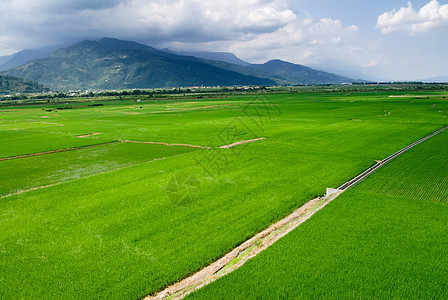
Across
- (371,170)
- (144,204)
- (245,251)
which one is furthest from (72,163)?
(371,170)

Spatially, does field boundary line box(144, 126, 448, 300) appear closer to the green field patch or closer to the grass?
the grass

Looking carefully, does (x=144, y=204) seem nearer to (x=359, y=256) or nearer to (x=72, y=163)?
(x=359, y=256)

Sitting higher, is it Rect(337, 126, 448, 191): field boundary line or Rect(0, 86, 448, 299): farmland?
Rect(337, 126, 448, 191): field boundary line

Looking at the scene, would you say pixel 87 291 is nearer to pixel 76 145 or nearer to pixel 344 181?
pixel 344 181

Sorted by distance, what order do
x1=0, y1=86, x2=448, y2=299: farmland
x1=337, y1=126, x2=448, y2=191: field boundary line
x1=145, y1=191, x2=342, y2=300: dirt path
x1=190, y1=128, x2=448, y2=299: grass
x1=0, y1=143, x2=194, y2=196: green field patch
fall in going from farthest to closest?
x1=0, y1=143, x2=194, y2=196: green field patch
x1=337, y1=126, x2=448, y2=191: field boundary line
x1=0, y1=86, x2=448, y2=299: farmland
x1=145, y1=191, x2=342, y2=300: dirt path
x1=190, y1=128, x2=448, y2=299: grass

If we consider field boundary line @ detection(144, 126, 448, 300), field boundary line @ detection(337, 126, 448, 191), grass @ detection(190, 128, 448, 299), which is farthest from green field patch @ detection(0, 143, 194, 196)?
grass @ detection(190, 128, 448, 299)

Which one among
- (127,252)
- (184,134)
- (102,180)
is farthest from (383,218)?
(184,134)

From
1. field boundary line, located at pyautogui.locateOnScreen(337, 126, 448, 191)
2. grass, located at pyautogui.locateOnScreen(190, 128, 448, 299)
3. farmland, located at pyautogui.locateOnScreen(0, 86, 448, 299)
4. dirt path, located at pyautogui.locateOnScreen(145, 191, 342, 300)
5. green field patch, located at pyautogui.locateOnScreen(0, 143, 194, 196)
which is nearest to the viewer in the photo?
grass, located at pyautogui.locateOnScreen(190, 128, 448, 299)
